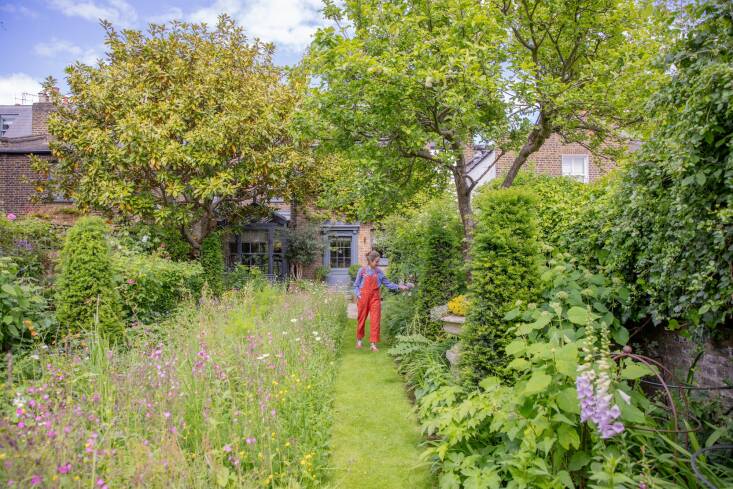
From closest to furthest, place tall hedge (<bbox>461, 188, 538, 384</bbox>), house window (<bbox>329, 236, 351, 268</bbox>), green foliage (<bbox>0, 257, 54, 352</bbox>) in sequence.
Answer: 1. tall hedge (<bbox>461, 188, 538, 384</bbox>)
2. green foliage (<bbox>0, 257, 54, 352</bbox>)
3. house window (<bbox>329, 236, 351, 268</bbox>)

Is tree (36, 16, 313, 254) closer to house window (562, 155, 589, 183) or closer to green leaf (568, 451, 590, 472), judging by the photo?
green leaf (568, 451, 590, 472)

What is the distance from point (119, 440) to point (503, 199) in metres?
3.97

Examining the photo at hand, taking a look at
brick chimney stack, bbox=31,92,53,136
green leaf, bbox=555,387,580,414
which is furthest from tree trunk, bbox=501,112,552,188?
brick chimney stack, bbox=31,92,53,136

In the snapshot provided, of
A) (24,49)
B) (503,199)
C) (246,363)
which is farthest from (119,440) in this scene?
(24,49)

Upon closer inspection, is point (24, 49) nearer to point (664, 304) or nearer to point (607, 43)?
point (664, 304)

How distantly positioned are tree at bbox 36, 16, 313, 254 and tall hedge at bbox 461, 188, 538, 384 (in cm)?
776

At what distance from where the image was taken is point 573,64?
28.7ft

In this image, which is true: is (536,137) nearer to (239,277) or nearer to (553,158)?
(553,158)

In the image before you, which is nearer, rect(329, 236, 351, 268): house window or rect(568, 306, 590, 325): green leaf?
rect(568, 306, 590, 325): green leaf

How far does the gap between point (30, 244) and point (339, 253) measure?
12063 millimetres

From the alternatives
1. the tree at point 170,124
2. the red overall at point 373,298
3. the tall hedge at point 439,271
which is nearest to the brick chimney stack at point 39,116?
the tree at point 170,124

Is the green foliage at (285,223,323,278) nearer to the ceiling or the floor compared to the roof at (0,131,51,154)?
nearer to the floor

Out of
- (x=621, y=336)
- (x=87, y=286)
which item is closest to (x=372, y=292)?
(x=87, y=286)

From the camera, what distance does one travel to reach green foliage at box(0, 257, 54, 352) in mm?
4891
